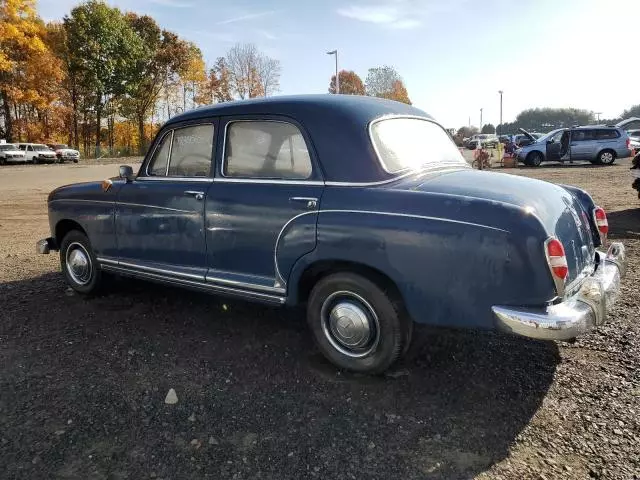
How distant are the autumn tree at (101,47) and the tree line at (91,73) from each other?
0.26 feet

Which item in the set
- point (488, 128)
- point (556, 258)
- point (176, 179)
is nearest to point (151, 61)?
point (176, 179)

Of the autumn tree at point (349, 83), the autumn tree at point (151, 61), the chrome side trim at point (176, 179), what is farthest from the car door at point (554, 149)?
the autumn tree at point (349, 83)

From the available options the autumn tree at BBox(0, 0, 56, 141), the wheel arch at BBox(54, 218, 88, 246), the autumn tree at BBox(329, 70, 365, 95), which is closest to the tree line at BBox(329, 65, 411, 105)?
the autumn tree at BBox(329, 70, 365, 95)

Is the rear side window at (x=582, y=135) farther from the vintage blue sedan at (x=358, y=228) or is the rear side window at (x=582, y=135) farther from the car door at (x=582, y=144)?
the vintage blue sedan at (x=358, y=228)

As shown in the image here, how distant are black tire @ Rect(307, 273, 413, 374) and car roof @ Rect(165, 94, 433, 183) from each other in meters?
0.69

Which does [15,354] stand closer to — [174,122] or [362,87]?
[174,122]

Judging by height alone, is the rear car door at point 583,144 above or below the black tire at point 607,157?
above

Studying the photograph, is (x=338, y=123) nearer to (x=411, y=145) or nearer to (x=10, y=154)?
(x=411, y=145)

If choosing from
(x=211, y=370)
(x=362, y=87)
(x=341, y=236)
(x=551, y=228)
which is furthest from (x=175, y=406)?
(x=362, y=87)

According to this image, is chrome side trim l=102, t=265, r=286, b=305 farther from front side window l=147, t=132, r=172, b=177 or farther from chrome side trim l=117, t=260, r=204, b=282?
front side window l=147, t=132, r=172, b=177

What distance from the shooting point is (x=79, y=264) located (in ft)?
16.5

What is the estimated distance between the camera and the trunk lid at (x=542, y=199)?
2.84 meters

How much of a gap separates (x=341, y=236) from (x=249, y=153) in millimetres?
1137

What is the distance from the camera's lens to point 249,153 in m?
3.75
